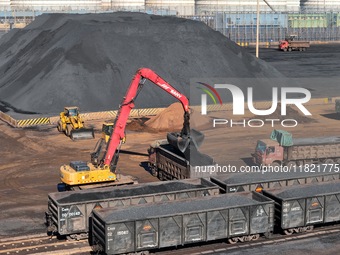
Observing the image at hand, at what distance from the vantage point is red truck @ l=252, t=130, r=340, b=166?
37500 mm

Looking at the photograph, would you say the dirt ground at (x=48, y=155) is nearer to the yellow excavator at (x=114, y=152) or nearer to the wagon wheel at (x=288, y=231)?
the yellow excavator at (x=114, y=152)

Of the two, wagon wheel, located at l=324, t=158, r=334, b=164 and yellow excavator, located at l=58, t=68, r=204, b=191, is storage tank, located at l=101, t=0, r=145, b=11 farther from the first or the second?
yellow excavator, located at l=58, t=68, r=204, b=191

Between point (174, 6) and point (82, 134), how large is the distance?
111444 mm

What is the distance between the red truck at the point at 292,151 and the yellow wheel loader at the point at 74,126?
1604cm

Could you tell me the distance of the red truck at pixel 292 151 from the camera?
37.5m

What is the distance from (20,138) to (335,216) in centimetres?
2975

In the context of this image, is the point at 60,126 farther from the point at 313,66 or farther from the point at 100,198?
the point at 313,66

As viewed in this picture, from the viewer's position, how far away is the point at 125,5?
147250mm

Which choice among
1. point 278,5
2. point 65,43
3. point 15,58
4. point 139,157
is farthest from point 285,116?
point 278,5

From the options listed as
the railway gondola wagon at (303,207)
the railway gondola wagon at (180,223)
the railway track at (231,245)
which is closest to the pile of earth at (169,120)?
the railway gondola wagon at (303,207)

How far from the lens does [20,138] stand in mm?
50719

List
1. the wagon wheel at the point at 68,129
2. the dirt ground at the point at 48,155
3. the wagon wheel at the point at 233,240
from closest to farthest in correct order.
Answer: the wagon wheel at the point at 233,240 < the dirt ground at the point at 48,155 < the wagon wheel at the point at 68,129

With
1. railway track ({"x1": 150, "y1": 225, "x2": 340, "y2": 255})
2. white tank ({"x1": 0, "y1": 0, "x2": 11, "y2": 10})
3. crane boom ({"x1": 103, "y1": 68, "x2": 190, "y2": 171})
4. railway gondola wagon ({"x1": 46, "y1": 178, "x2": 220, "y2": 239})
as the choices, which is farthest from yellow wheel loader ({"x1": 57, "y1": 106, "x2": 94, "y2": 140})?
white tank ({"x1": 0, "y1": 0, "x2": 11, "y2": 10})

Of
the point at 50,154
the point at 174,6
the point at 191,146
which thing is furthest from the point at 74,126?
the point at 174,6
